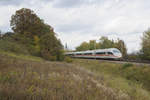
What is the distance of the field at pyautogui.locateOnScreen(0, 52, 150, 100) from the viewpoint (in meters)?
3.46

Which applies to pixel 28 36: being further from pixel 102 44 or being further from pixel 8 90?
pixel 102 44

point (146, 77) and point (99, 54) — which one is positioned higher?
point (99, 54)

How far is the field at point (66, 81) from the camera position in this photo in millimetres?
3460

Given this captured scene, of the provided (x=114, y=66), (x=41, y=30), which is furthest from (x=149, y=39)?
(x=41, y=30)

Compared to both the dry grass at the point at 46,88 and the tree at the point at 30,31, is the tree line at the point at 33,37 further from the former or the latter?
the dry grass at the point at 46,88

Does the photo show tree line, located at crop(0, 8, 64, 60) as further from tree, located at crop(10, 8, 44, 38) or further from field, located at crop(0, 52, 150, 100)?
field, located at crop(0, 52, 150, 100)

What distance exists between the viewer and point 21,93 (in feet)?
10.0

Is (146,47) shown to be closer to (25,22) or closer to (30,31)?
(30,31)

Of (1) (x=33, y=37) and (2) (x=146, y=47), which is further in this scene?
(1) (x=33, y=37)

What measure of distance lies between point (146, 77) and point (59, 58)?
1911 centimetres

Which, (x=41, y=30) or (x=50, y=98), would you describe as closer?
(x=50, y=98)

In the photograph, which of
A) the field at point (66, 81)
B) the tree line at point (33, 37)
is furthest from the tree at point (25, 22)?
the field at point (66, 81)

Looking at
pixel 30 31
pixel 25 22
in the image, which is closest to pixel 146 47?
pixel 30 31

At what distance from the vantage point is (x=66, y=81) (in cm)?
565
